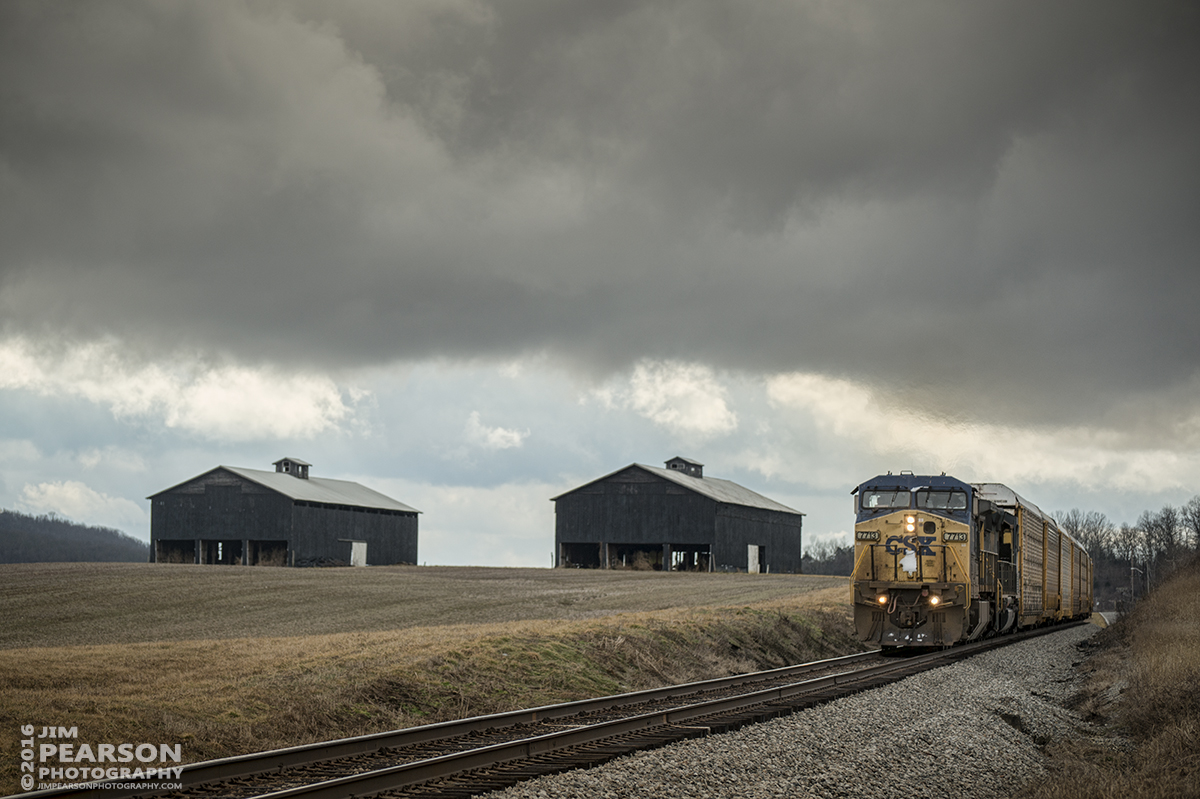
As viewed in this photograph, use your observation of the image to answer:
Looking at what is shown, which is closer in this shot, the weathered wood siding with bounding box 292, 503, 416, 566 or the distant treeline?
the weathered wood siding with bounding box 292, 503, 416, 566

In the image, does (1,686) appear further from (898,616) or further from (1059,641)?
(1059,641)

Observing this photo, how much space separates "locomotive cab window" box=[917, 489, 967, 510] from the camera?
25203mm

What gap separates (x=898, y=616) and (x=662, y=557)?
1912 inches

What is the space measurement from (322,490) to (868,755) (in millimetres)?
68736

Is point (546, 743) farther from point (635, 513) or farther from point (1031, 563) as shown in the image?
point (635, 513)

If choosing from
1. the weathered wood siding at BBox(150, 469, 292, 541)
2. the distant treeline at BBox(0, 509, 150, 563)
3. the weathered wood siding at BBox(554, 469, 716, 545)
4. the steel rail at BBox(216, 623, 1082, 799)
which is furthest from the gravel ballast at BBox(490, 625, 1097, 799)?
the distant treeline at BBox(0, 509, 150, 563)

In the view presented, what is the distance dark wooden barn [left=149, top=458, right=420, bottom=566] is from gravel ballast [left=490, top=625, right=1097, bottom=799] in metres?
58.6

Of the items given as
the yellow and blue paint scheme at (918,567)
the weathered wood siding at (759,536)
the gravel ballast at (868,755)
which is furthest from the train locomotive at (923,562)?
the weathered wood siding at (759,536)

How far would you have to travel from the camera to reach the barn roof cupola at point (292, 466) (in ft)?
257

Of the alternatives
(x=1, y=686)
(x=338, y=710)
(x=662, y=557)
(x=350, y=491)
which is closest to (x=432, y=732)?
(x=338, y=710)

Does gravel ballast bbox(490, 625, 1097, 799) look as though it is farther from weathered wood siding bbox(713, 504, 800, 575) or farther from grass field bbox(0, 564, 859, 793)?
weathered wood siding bbox(713, 504, 800, 575)

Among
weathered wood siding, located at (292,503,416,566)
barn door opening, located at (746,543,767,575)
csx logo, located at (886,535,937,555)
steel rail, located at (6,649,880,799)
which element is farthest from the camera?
barn door opening, located at (746,543,767,575)

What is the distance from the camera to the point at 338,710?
49.3ft

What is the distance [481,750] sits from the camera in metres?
11.4
